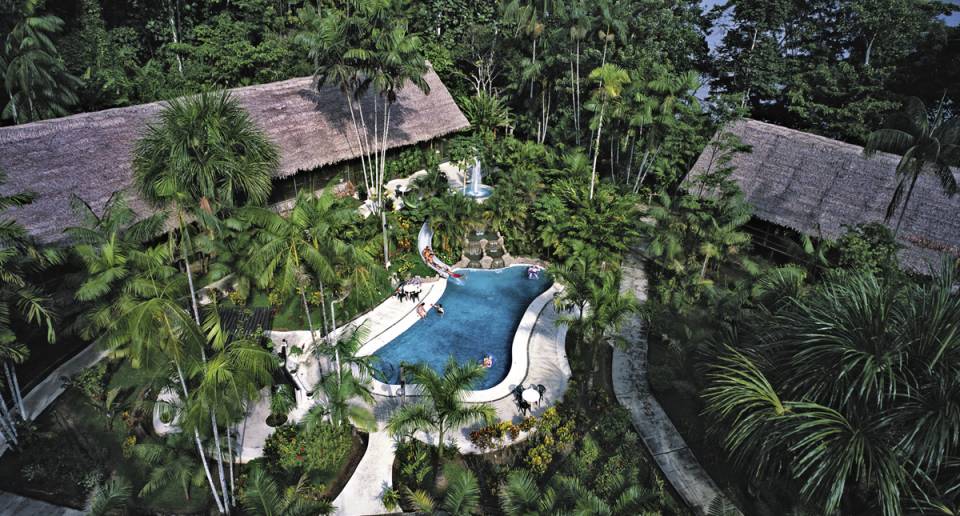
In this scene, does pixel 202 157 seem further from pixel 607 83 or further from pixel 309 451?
pixel 607 83

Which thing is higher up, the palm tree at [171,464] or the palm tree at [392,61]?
the palm tree at [392,61]

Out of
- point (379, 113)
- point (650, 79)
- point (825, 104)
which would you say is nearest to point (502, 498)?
point (650, 79)

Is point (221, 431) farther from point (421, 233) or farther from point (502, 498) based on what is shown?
point (421, 233)

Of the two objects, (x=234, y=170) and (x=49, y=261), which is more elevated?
(x=234, y=170)

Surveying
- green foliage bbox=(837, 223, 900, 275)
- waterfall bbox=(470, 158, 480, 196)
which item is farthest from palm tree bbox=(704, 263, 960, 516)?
waterfall bbox=(470, 158, 480, 196)

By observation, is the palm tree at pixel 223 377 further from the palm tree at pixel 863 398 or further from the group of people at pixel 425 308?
the palm tree at pixel 863 398

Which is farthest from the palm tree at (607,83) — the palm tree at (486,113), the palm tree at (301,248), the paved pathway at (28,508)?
the paved pathway at (28,508)
